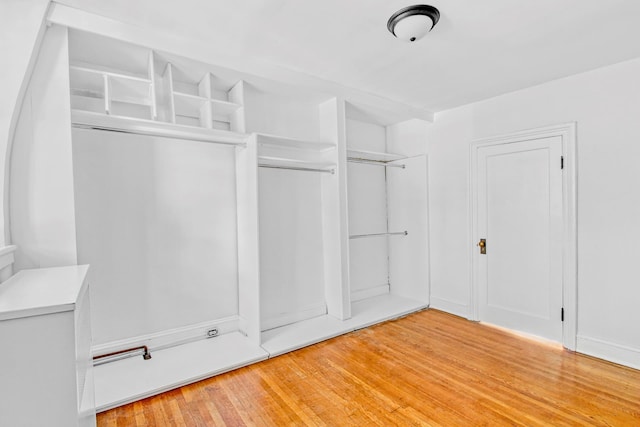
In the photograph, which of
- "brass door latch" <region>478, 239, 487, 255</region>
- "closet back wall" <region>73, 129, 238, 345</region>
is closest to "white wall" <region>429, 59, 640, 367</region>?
"brass door latch" <region>478, 239, 487, 255</region>

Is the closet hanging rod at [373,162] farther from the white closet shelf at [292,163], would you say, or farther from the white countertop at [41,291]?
the white countertop at [41,291]

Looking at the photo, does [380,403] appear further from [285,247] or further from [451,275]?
[451,275]

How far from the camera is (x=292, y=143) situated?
3.33m

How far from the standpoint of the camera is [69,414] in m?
1.16

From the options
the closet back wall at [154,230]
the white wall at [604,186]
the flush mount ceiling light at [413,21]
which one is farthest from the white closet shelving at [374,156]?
the flush mount ceiling light at [413,21]

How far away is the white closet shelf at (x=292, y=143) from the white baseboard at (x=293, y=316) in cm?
182

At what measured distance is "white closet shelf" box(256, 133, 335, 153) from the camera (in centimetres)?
308

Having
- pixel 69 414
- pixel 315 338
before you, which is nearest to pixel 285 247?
pixel 315 338

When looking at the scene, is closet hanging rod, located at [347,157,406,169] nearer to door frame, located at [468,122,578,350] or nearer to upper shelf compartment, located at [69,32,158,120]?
door frame, located at [468,122,578,350]

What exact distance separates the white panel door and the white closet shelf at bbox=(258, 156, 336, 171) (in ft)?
5.73

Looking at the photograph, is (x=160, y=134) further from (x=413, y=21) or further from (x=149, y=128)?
(x=413, y=21)

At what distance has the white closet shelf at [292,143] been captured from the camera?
10.1ft

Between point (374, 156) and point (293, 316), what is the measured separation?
89.5 inches

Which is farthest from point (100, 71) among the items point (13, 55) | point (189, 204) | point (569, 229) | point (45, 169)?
point (569, 229)
